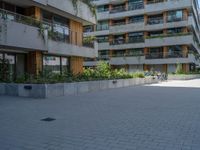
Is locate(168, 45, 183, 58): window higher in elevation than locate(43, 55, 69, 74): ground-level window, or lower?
higher

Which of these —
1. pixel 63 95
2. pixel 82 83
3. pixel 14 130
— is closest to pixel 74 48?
pixel 82 83

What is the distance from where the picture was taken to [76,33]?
84.0ft

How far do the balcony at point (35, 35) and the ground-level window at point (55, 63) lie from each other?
1631 mm

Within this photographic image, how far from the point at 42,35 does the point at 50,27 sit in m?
1.90

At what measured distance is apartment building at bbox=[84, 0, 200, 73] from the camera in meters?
47.2

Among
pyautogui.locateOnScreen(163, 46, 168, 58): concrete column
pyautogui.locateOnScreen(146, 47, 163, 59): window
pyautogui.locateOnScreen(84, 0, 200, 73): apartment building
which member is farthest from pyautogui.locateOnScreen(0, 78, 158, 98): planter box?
pyautogui.locateOnScreen(146, 47, 163, 59): window

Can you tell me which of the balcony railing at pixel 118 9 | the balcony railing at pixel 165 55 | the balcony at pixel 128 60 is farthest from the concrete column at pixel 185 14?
the balcony railing at pixel 118 9

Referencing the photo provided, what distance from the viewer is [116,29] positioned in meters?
54.2

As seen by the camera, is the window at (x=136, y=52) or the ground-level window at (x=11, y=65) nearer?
the ground-level window at (x=11, y=65)

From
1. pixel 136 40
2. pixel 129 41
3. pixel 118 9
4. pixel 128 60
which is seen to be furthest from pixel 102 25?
pixel 128 60

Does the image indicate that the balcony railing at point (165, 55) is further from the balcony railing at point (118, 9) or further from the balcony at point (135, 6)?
the balcony railing at point (118, 9)

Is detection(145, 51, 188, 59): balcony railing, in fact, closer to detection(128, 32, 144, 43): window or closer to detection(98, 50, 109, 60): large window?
detection(128, 32, 144, 43): window

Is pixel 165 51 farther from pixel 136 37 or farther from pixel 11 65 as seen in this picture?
pixel 11 65

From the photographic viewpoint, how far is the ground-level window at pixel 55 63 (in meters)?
23.1
